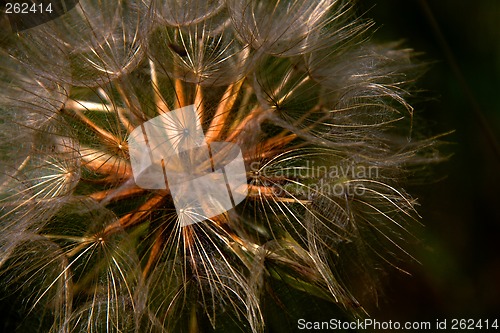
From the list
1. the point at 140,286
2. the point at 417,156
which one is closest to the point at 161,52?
the point at 140,286

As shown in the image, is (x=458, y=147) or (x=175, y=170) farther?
(x=458, y=147)

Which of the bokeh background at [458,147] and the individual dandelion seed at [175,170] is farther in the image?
the bokeh background at [458,147]

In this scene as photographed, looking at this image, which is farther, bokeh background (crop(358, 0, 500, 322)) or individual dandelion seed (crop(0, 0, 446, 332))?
bokeh background (crop(358, 0, 500, 322))

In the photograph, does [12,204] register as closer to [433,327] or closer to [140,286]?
[140,286]
